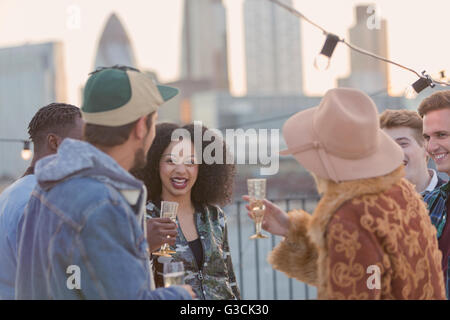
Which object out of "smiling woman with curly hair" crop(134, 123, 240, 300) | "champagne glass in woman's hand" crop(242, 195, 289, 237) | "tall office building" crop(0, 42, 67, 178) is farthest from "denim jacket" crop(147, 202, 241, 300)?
"tall office building" crop(0, 42, 67, 178)

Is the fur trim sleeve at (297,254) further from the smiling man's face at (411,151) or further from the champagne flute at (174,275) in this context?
the smiling man's face at (411,151)

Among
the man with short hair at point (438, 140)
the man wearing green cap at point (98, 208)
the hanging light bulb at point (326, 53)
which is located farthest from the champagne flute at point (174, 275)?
the hanging light bulb at point (326, 53)

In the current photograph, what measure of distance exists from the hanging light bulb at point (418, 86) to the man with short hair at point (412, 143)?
15cm

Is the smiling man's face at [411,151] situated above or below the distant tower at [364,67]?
below

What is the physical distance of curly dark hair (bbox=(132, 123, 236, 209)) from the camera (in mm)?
4125

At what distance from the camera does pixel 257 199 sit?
308cm

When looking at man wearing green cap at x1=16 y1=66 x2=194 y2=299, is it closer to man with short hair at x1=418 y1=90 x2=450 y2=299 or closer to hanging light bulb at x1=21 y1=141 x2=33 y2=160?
man with short hair at x1=418 y1=90 x2=450 y2=299

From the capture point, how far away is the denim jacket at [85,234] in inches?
84.9

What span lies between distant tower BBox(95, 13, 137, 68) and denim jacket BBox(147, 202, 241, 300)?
169 meters

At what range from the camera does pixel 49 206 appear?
2.25m
